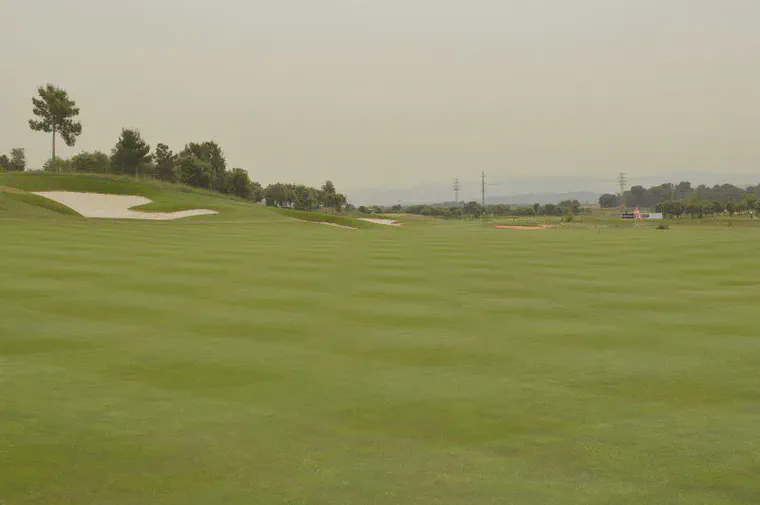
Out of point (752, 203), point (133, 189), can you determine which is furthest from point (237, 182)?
point (752, 203)

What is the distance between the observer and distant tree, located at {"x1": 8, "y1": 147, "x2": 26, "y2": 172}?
493 ft

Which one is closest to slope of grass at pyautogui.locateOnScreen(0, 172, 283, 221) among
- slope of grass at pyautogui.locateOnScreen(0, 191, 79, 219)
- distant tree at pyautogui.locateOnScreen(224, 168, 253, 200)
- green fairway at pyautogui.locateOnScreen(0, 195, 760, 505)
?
slope of grass at pyautogui.locateOnScreen(0, 191, 79, 219)

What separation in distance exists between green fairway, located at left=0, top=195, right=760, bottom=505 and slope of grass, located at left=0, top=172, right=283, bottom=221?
39.8 meters

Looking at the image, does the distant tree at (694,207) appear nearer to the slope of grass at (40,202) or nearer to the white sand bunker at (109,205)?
the white sand bunker at (109,205)

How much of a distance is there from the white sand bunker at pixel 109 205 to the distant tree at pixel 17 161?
111m

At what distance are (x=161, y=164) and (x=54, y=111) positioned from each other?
39708 mm

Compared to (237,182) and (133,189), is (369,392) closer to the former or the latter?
(133,189)

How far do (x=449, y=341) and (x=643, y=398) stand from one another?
3521 mm

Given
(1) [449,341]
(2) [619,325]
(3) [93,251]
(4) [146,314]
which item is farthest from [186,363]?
(3) [93,251]

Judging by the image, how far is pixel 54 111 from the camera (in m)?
76.7

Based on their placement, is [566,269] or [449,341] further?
[566,269]

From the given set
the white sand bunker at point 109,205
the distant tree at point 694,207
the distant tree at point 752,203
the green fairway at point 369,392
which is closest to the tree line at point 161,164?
the white sand bunker at point 109,205

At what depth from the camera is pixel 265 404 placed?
7.05 metres

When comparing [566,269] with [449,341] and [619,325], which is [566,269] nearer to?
[619,325]
